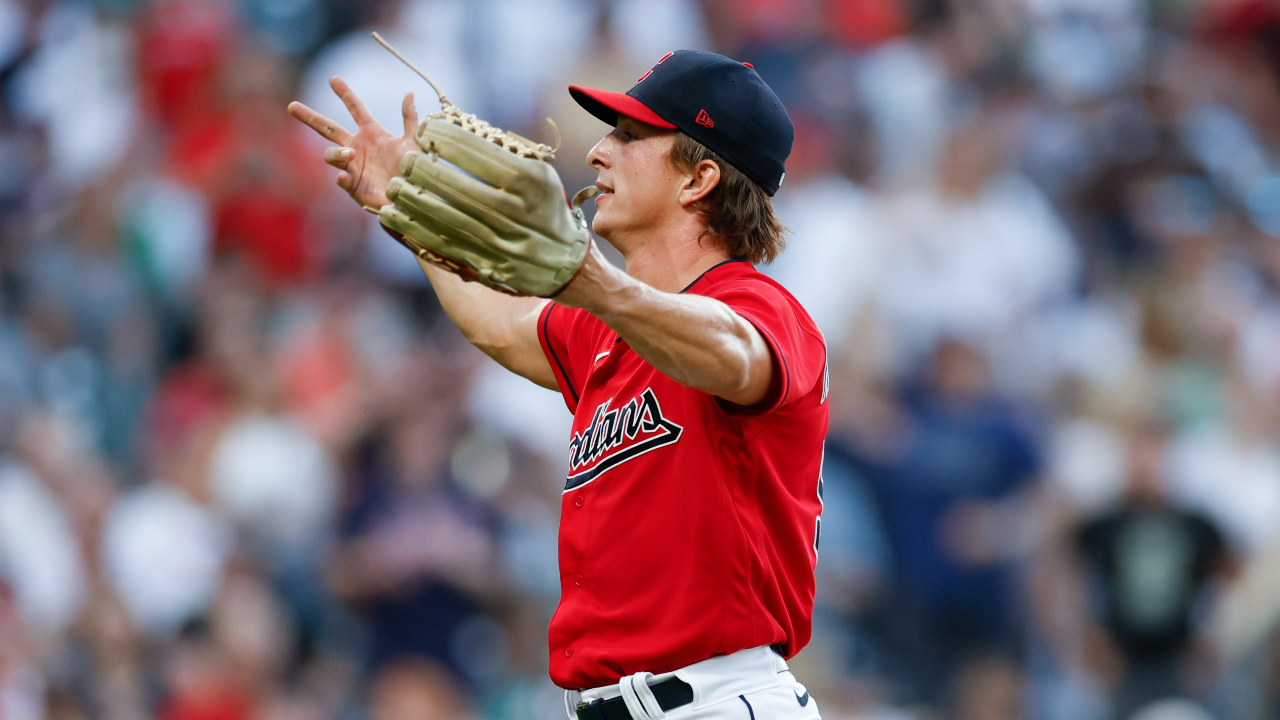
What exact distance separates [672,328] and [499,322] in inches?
50.5

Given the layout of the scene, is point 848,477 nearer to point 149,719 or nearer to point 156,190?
point 149,719

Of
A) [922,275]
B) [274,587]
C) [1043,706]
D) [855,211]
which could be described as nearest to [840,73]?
[855,211]

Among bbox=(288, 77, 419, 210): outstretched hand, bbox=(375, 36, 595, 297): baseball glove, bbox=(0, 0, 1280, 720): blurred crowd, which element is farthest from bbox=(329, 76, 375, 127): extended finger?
bbox=(0, 0, 1280, 720): blurred crowd

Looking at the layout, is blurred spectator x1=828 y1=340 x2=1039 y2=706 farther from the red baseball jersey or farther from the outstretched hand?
the outstretched hand

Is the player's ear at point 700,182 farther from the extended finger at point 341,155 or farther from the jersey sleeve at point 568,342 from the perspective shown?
the extended finger at point 341,155

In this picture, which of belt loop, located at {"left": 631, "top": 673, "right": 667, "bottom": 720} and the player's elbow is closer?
the player's elbow

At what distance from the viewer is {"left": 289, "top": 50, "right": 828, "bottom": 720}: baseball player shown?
256 centimetres

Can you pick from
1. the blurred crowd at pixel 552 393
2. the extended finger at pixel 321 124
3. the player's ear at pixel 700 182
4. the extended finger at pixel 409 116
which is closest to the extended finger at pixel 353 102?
the extended finger at pixel 321 124

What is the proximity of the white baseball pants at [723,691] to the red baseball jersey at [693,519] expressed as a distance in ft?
0.08

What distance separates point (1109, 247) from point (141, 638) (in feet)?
19.6

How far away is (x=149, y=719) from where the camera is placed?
612 centimetres

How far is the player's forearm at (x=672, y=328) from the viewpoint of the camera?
2.54 meters

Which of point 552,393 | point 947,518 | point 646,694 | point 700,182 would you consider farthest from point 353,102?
point 947,518

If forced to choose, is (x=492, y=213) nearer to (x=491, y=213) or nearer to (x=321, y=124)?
(x=491, y=213)
